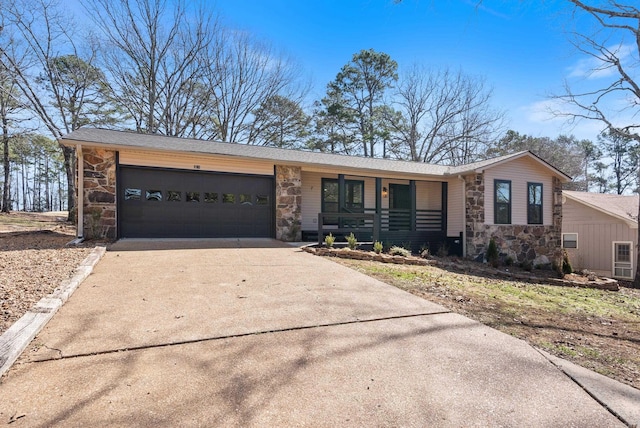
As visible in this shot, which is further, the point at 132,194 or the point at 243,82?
the point at 243,82

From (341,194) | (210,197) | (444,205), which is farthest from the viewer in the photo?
(444,205)

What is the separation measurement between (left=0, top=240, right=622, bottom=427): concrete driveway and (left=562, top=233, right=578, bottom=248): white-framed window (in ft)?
53.1

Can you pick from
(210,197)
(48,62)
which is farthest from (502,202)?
(48,62)

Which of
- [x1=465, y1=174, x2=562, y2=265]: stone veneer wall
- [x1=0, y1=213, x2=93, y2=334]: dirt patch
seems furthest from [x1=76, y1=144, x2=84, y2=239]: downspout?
[x1=465, y1=174, x2=562, y2=265]: stone veneer wall

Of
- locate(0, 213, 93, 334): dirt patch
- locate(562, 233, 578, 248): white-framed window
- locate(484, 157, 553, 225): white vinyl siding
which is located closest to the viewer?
locate(0, 213, 93, 334): dirt patch

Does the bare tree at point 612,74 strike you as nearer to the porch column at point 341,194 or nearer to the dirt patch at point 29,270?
the porch column at point 341,194

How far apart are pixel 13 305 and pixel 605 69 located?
618 inches

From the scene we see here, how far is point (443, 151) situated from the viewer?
987 inches

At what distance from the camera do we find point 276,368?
2.37m

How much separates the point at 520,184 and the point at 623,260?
6.50 metres

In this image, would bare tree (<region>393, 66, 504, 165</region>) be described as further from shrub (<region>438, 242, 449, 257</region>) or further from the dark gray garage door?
the dark gray garage door

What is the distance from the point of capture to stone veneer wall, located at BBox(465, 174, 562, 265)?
11758mm

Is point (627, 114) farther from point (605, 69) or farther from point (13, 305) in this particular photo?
point (13, 305)

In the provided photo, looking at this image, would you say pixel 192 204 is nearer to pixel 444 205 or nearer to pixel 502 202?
pixel 444 205
